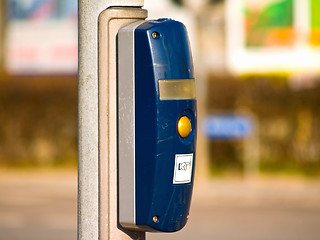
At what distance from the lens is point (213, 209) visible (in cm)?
1203

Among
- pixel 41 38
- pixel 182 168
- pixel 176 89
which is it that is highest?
pixel 41 38

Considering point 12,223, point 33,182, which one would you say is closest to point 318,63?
point 33,182

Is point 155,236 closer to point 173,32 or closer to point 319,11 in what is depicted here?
point 173,32

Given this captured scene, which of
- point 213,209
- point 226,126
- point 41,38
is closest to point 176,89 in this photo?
point 213,209

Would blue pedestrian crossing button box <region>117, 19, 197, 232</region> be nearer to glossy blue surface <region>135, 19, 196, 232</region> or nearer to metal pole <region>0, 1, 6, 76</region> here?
glossy blue surface <region>135, 19, 196, 232</region>

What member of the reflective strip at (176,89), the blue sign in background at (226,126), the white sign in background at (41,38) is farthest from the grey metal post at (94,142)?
the white sign in background at (41,38)

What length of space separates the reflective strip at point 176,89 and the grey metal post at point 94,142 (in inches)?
5.5

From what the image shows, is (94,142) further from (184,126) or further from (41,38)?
(41,38)

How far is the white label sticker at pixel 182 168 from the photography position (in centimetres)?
226

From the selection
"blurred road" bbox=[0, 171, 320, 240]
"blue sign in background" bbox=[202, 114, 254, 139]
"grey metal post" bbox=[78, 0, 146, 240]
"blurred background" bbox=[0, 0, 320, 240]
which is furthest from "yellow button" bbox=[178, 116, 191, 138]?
"blue sign in background" bbox=[202, 114, 254, 139]

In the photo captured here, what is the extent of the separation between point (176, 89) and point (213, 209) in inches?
390

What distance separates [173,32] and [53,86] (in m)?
16.4

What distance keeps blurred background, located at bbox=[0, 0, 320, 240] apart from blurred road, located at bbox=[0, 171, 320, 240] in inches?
0.8

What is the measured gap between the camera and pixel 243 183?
14977 millimetres
